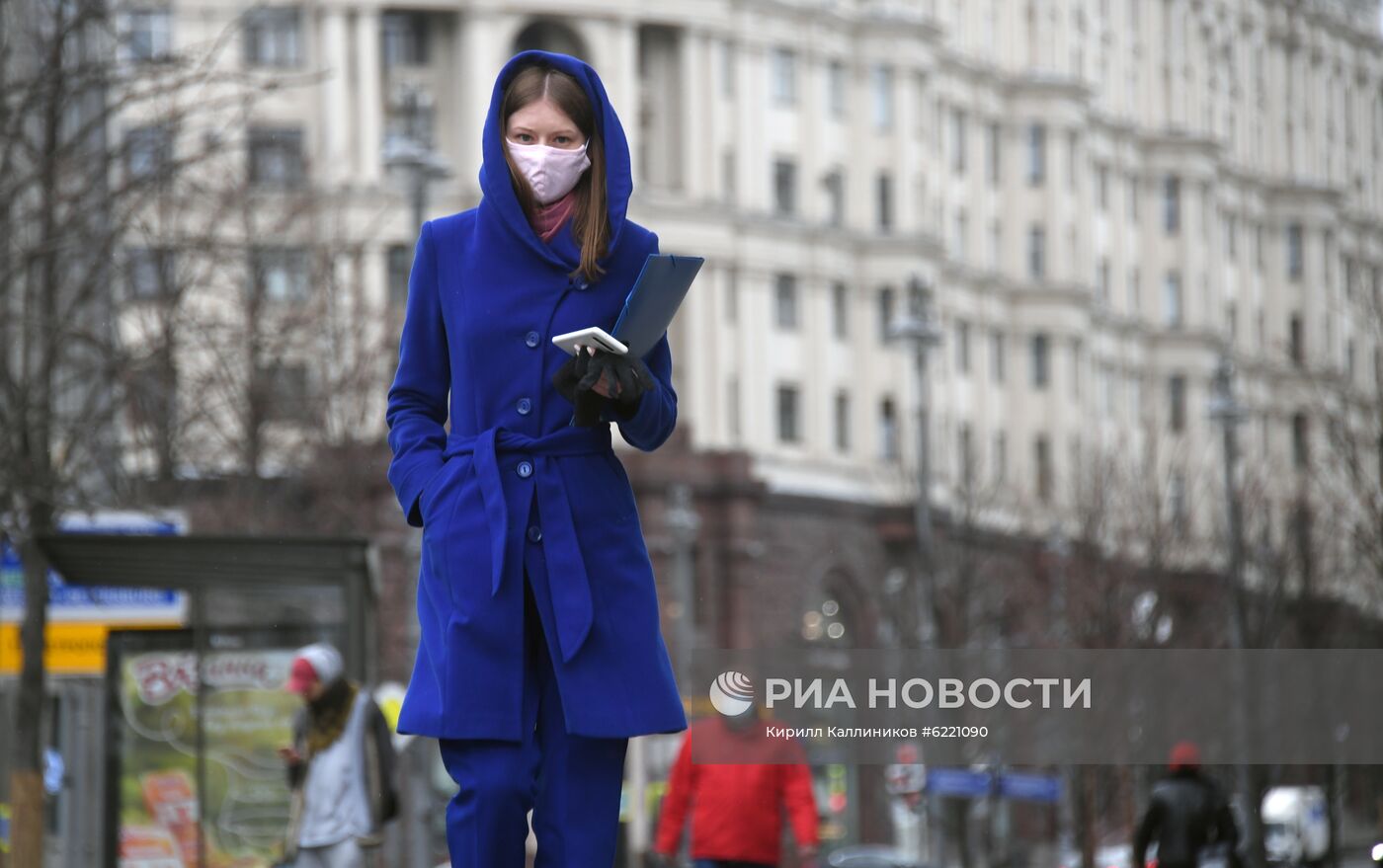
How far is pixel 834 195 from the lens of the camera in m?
94.7

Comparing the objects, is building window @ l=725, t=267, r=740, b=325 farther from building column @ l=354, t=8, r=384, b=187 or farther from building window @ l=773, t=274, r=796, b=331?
building column @ l=354, t=8, r=384, b=187

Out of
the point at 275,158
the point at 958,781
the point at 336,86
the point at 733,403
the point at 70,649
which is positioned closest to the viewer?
the point at 70,649

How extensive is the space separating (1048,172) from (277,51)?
29732 mm

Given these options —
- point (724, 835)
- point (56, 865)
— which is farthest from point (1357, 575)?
point (724, 835)

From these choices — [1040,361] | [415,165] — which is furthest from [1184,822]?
[1040,361]

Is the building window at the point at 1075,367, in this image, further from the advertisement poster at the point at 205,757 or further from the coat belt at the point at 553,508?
the coat belt at the point at 553,508

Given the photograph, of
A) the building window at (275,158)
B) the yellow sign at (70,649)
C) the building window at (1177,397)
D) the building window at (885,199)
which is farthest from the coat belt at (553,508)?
the building window at (1177,397)

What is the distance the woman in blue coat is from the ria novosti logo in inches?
63.9

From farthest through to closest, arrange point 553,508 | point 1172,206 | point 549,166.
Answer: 1. point 1172,206
2. point 549,166
3. point 553,508

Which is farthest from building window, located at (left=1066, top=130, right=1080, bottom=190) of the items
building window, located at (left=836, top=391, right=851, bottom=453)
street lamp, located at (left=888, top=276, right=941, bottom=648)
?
street lamp, located at (left=888, top=276, right=941, bottom=648)

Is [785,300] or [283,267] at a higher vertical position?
[785,300]

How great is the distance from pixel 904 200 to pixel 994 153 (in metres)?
9.91

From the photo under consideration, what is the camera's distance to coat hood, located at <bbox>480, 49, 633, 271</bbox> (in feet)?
21.0

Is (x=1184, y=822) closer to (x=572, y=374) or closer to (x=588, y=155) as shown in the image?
(x=588, y=155)
